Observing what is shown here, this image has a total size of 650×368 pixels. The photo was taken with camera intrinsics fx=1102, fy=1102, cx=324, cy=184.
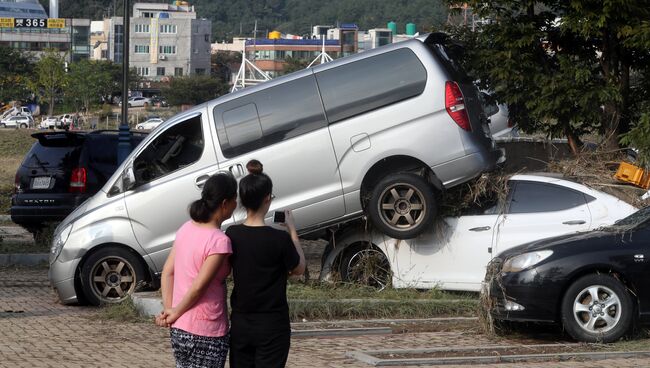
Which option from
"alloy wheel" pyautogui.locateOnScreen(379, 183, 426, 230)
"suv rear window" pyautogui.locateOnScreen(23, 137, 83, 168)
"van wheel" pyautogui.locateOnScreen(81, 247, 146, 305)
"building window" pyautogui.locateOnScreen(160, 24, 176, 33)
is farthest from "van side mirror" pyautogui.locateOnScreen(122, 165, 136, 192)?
"building window" pyautogui.locateOnScreen(160, 24, 176, 33)

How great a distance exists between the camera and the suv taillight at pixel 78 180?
16203 mm

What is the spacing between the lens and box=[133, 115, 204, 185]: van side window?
12.2m

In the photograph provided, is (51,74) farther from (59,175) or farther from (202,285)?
(202,285)

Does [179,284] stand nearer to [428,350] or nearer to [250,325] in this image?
[250,325]

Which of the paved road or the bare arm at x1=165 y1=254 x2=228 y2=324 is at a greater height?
the bare arm at x1=165 y1=254 x2=228 y2=324

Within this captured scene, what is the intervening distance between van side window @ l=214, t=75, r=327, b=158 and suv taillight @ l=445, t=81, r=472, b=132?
1330 mm

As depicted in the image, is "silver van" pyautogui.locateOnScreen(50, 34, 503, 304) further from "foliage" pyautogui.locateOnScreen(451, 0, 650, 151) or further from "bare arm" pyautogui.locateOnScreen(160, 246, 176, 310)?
"bare arm" pyautogui.locateOnScreen(160, 246, 176, 310)

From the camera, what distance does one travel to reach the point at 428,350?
29.5 feet

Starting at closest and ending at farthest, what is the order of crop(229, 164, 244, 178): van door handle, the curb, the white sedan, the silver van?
the white sedan → the silver van → crop(229, 164, 244, 178): van door handle → the curb

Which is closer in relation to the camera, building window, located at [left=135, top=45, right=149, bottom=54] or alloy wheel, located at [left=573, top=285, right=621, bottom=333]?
alloy wheel, located at [left=573, top=285, right=621, bottom=333]

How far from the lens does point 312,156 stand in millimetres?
11727

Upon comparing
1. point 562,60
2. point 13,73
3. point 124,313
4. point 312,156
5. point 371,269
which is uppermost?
point 13,73

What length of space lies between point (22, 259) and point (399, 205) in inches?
262

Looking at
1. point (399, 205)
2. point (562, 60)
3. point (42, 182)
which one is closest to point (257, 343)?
point (399, 205)
